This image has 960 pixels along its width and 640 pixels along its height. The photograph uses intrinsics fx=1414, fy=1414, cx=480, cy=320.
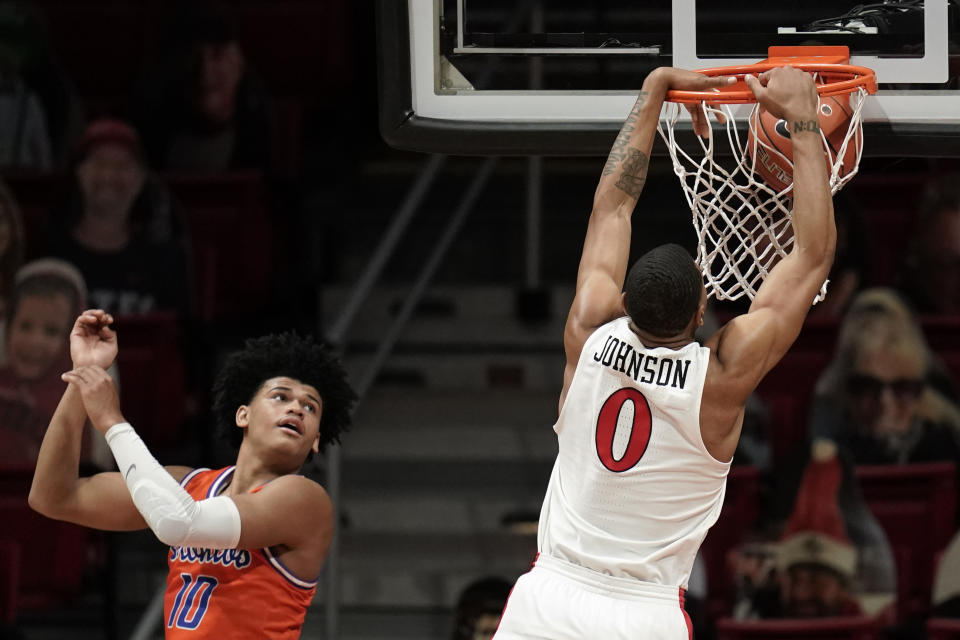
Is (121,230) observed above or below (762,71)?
below

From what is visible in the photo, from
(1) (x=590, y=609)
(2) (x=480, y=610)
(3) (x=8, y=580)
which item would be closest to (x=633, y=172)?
(1) (x=590, y=609)

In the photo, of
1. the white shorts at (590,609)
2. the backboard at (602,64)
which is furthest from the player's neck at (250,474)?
the backboard at (602,64)

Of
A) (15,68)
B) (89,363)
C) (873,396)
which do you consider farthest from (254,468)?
(15,68)

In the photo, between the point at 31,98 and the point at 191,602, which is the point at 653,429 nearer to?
the point at 191,602

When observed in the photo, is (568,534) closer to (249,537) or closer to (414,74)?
(249,537)

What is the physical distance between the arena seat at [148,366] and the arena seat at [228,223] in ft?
2.34

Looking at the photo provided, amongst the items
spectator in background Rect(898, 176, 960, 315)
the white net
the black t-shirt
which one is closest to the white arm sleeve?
the white net

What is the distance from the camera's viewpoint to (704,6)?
3385 mm

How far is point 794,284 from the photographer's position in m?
2.81

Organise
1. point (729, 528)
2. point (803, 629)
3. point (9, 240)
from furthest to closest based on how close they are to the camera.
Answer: point (9, 240) < point (729, 528) < point (803, 629)

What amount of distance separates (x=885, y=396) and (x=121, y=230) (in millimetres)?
3213

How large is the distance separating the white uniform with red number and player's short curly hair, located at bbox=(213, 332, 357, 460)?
773 mm

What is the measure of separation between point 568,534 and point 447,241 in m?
3.62

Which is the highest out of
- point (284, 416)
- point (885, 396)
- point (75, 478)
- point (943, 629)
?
point (284, 416)
